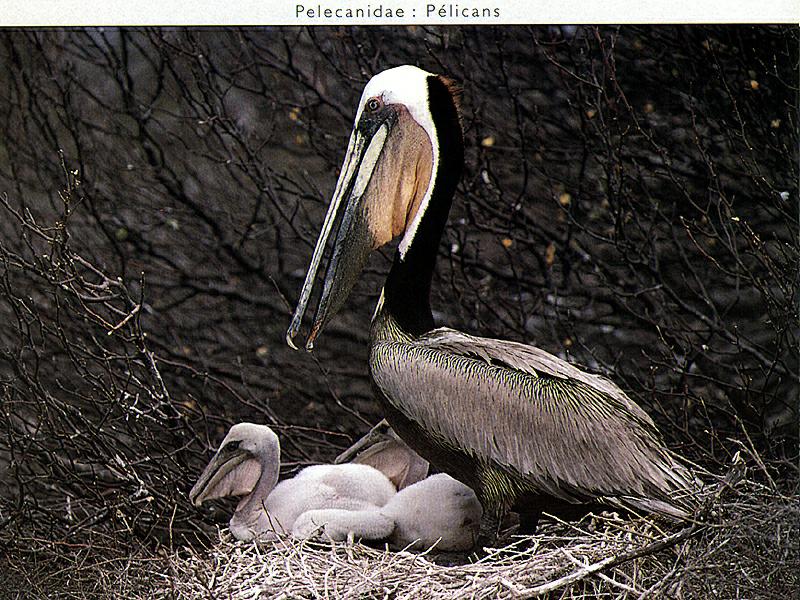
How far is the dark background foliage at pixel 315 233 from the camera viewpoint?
254 centimetres

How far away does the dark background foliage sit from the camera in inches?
100.0

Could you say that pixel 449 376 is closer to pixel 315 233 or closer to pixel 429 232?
pixel 429 232

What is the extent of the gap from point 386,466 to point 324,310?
16.9 inches

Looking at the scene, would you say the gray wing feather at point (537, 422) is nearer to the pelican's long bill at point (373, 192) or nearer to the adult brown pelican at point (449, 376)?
the adult brown pelican at point (449, 376)

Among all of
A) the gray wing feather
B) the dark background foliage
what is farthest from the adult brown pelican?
the dark background foliage

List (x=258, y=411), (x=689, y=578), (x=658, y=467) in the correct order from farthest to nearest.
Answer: (x=258, y=411)
(x=658, y=467)
(x=689, y=578)

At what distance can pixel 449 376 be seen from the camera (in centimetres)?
225

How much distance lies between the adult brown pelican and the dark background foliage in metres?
0.26

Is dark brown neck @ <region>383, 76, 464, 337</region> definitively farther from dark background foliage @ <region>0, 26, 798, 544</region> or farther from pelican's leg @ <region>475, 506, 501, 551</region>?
pelican's leg @ <region>475, 506, 501, 551</region>

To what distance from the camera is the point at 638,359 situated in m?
2.87
